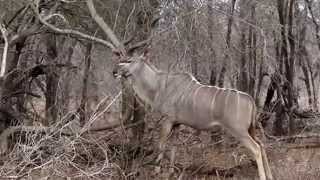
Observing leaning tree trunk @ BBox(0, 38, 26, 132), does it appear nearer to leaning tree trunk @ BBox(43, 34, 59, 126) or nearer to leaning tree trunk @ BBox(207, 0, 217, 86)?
leaning tree trunk @ BBox(43, 34, 59, 126)

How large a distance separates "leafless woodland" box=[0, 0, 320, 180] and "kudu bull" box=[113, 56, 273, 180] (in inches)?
7.8

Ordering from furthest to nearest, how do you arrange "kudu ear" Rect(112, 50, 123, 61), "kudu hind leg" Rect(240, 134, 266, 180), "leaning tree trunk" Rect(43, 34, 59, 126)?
"leaning tree trunk" Rect(43, 34, 59, 126) < "kudu ear" Rect(112, 50, 123, 61) < "kudu hind leg" Rect(240, 134, 266, 180)

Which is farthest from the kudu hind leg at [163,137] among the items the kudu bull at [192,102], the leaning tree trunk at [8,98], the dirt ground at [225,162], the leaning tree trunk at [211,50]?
the leaning tree trunk at [8,98]

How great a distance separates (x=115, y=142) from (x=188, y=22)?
6.00 ft

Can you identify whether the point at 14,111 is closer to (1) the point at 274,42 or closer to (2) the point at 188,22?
(2) the point at 188,22

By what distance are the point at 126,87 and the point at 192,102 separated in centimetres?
103

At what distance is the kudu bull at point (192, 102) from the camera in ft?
21.9

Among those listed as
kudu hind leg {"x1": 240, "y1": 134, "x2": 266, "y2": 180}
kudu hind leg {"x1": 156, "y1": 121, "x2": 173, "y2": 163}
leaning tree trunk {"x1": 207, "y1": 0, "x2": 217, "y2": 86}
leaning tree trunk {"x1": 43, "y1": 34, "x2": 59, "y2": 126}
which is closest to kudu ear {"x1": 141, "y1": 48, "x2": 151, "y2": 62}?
kudu hind leg {"x1": 156, "y1": 121, "x2": 173, "y2": 163}

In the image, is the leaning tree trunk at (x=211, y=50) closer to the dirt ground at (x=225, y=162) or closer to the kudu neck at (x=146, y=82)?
the kudu neck at (x=146, y=82)

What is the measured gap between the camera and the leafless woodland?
6715mm

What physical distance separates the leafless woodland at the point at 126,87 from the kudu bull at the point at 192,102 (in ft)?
0.65

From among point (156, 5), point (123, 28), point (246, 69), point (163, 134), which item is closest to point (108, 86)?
point (123, 28)

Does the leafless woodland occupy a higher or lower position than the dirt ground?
higher

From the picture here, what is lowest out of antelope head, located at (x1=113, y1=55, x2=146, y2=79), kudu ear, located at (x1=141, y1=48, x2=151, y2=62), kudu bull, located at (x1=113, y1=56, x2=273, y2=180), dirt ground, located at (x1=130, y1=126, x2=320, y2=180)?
dirt ground, located at (x1=130, y1=126, x2=320, y2=180)
